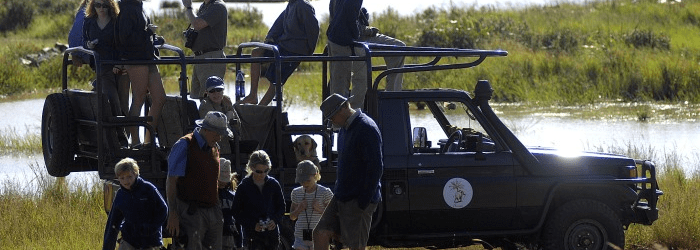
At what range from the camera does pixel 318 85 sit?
25500 mm

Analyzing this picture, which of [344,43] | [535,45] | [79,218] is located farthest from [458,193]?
[535,45]

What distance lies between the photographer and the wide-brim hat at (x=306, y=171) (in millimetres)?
9570

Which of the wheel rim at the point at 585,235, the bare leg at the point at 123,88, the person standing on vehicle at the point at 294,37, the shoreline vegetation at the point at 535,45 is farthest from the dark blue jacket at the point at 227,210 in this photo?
the shoreline vegetation at the point at 535,45

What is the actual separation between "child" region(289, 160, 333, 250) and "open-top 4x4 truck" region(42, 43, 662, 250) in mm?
522

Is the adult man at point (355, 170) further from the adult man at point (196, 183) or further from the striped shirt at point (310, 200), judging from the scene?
the adult man at point (196, 183)

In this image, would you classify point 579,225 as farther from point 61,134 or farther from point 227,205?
point 61,134

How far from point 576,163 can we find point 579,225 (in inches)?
17.5

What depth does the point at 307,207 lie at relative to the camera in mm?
9789

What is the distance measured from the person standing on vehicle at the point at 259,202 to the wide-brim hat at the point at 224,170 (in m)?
0.16

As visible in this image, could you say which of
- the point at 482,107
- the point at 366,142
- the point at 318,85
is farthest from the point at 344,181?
the point at 318,85

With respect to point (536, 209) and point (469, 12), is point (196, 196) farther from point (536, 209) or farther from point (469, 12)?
point (469, 12)

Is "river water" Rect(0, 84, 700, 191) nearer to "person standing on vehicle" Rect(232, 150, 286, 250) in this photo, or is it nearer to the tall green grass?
the tall green grass

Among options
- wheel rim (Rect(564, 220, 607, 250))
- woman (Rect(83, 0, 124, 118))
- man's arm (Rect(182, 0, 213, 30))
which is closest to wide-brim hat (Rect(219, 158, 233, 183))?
woman (Rect(83, 0, 124, 118))

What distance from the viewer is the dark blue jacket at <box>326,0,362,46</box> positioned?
12.1 m
